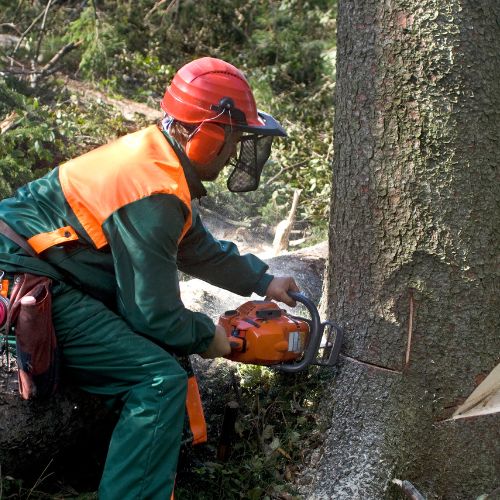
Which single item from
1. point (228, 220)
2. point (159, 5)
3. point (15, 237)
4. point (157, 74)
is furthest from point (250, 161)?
point (159, 5)

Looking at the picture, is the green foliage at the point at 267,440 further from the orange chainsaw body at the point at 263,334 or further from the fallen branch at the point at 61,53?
the fallen branch at the point at 61,53

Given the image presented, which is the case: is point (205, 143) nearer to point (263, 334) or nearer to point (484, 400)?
point (263, 334)

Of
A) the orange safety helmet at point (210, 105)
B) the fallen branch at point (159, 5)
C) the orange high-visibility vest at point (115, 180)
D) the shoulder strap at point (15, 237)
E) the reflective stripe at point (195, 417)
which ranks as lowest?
the reflective stripe at point (195, 417)

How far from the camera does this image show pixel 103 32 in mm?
7973

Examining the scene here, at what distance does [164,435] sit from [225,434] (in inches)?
26.9

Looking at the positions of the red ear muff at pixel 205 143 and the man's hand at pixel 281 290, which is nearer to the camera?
the red ear muff at pixel 205 143

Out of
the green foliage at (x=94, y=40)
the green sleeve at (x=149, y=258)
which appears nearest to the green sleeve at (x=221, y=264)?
the green sleeve at (x=149, y=258)

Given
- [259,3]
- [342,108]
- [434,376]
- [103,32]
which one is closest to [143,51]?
[103,32]

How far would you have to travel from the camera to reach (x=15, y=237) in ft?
9.27

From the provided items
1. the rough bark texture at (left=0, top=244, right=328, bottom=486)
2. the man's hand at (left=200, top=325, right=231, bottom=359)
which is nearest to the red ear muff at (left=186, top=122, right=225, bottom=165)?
the man's hand at (left=200, top=325, right=231, bottom=359)

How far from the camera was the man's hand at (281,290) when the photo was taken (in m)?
3.40

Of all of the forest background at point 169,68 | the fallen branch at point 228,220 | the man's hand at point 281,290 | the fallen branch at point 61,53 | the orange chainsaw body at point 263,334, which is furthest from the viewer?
the fallen branch at point 61,53

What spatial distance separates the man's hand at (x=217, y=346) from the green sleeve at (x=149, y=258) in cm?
23

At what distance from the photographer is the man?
2625 mm
